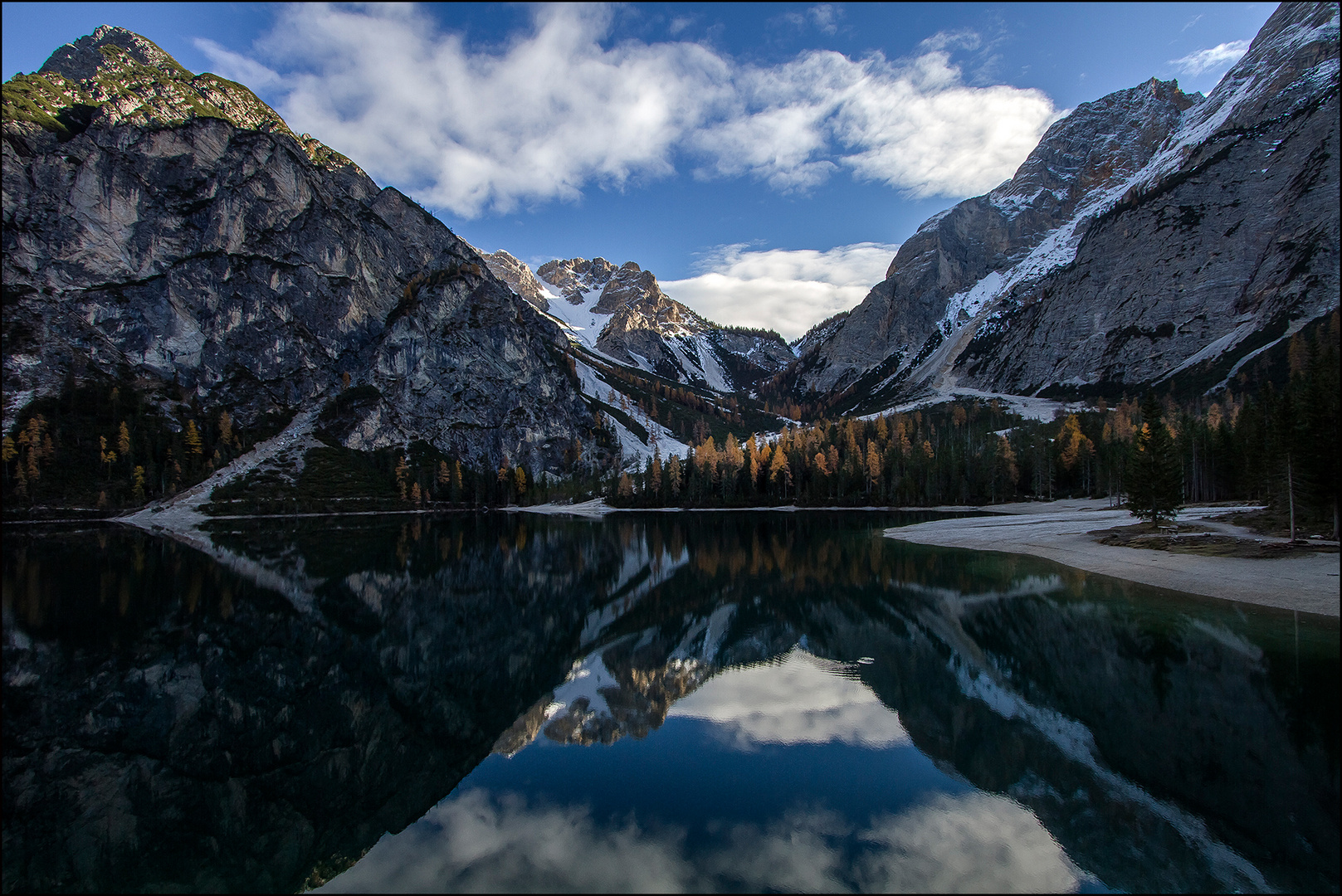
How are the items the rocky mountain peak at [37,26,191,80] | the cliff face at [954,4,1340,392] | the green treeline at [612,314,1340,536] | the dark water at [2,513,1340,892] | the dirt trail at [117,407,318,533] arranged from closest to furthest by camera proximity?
the dark water at [2,513,1340,892] < the green treeline at [612,314,1340,536] < the dirt trail at [117,407,318,533] < the cliff face at [954,4,1340,392] < the rocky mountain peak at [37,26,191,80]

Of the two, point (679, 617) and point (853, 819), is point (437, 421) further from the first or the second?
point (853, 819)

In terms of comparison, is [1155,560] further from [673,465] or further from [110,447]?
[110,447]

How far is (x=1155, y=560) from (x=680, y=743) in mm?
37581

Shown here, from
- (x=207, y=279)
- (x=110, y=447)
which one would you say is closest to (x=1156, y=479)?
(x=110, y=447)

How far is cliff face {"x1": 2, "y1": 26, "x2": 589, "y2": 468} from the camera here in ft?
465

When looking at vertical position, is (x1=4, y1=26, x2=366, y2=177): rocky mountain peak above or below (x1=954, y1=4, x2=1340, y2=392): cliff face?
above

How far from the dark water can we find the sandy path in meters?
2.38

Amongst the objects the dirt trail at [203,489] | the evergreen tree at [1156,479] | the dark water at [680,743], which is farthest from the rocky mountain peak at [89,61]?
the evergreen tree at [1156,479]

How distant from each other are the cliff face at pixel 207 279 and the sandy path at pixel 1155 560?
14557cm

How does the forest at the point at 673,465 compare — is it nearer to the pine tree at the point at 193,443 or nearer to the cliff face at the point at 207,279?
the pine tree at the point at 193,443

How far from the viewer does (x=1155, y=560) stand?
125 ft

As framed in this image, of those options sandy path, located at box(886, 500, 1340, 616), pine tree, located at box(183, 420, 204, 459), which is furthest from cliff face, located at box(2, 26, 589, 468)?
sandy path, located at box(886, 500, 1340, 616)

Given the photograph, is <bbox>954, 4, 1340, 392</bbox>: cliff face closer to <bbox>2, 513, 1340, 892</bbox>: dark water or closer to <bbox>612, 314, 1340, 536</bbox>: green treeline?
<bbox>612, 314, 1340, 536</bbox>: green treeline

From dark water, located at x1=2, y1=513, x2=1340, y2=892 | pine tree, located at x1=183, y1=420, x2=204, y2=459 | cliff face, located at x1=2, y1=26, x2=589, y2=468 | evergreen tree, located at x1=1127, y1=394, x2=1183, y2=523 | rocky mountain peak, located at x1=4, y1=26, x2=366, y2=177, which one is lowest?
dark water, located at x1=2, y1=513, x2=1340, y2=892
